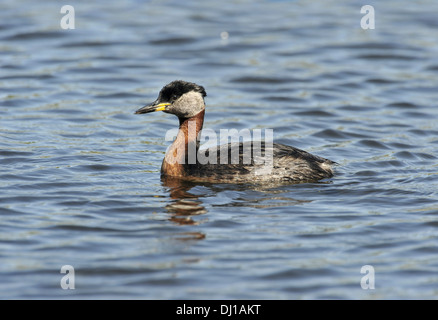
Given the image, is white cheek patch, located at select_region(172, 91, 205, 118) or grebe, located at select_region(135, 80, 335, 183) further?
white cheek patch, located at select_region(172, 91, 205, 118)

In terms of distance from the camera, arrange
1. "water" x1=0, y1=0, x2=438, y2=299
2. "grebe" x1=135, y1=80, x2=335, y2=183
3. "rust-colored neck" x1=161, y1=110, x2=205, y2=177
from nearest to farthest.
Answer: "water" x1=0, y1=0, x2=438, y2=299, "grebe" x1=135, y1=80, x2=335, y2=183, "rust-colored neck" x1=161, y1=110, x2=205, y2=177

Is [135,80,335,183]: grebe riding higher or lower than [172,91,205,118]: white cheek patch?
lower

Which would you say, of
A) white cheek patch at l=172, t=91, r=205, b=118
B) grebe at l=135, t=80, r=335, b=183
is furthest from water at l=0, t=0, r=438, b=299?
white cheek patch at l=172, t=91, r=205, b=118

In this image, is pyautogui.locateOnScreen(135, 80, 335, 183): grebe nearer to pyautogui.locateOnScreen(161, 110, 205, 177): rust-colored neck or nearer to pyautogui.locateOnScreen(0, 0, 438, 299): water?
pyautogui.locateOnScreen(161, 110, 205, 177): rust-colored neck

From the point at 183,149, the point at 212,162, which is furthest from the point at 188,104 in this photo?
the point at 212,162

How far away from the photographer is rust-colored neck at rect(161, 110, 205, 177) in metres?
10.3

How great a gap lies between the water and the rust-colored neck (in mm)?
247

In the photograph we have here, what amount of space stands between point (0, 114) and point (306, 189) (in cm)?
577

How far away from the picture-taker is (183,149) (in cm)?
1045

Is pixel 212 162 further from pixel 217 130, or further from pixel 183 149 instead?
pixel 217 130

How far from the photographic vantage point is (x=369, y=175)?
10.5 meters

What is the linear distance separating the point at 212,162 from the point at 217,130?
8.95ft
